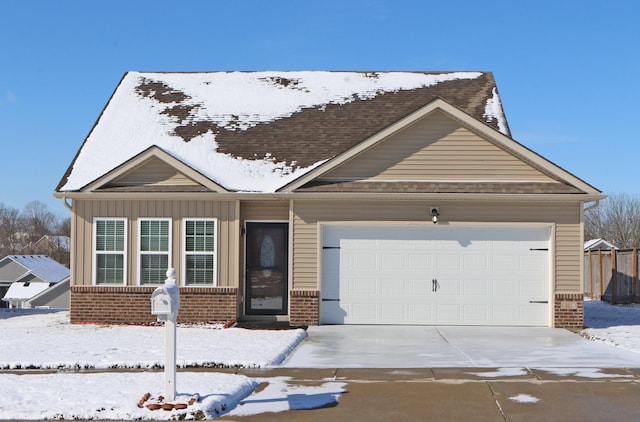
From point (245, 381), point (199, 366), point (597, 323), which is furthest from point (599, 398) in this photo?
point (597, 323)

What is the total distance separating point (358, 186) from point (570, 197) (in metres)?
4.52

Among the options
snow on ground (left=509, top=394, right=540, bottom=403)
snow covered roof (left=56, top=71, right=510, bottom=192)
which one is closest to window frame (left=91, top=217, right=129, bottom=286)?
snow covered roof (left=56, top=71, right=510, bottom=192)

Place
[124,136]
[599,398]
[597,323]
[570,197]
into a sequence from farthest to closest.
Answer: [124,136], [597,323], [570,197], [599,398]

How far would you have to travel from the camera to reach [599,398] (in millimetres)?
8742

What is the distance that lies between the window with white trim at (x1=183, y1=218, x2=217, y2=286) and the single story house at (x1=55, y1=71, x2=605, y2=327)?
0.03m

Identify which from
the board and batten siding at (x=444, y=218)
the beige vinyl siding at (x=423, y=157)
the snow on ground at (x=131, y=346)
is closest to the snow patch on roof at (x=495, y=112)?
the beige vinyl siding at (x=423, y=157)

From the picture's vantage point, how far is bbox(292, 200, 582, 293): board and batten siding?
16.3 metres

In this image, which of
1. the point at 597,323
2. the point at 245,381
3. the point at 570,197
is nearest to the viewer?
the point at 245,381

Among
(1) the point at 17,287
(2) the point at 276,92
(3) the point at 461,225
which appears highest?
(2) the point at 276,92

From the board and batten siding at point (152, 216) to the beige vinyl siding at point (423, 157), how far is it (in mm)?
2451

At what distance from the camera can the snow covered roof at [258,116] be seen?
59.3 ft

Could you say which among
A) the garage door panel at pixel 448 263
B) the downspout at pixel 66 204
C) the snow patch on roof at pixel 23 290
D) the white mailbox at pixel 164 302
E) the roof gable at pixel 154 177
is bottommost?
the snow patch on roof at pixel 23 290

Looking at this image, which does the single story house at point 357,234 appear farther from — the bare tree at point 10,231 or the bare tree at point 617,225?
the bare tree at point 10,231

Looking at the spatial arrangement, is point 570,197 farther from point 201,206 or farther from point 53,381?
point 53,381
